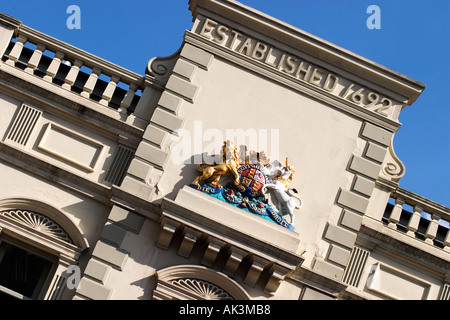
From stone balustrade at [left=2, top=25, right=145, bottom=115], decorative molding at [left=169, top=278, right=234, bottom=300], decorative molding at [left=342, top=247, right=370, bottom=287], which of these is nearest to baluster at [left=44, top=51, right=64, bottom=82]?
stone balustrade at [left=2, top=25, right=145, bottom=115]

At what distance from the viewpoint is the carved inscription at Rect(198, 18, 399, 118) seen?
18.5 meters

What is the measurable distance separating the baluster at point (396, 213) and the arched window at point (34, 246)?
7.12 m

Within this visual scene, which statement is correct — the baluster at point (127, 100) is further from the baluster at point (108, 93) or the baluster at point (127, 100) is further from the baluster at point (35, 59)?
the baluster at point (35, 59)

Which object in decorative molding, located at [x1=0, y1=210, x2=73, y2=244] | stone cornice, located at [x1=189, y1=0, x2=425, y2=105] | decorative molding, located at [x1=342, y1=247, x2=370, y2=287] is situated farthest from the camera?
stone cornice, located at [x1=189, y1=0, x2=425, y2=105]

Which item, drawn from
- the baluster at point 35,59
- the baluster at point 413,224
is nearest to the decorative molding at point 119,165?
the baluster at point 35,59

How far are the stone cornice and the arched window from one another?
20.6 ft

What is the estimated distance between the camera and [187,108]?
17.9m

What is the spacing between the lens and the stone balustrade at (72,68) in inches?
712

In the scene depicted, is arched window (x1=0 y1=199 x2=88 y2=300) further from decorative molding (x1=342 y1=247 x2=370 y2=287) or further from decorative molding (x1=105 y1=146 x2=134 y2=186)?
decorative molding (x1=342 y1=247 x2=370 y2=287)

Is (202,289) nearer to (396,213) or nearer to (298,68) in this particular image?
(396,213)

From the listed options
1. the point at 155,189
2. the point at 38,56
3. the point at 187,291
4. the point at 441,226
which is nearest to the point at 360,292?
the point at 441,226

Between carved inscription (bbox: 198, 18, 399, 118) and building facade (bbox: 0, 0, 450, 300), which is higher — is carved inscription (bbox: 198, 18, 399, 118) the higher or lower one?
the higher one

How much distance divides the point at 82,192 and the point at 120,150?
1.35 metres

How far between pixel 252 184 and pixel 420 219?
441 centimetres
